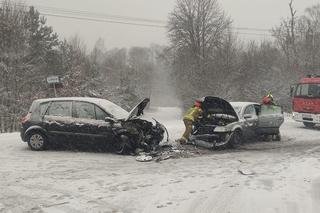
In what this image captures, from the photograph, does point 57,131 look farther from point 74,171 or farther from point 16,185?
point 16,185

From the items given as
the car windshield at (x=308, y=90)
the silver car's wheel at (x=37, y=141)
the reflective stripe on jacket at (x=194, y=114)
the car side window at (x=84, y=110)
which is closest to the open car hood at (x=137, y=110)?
the car side window at (x=84, y=110)

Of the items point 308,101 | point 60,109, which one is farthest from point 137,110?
point 308,101

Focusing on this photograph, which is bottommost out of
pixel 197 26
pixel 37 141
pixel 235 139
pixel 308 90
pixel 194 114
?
pixel 235 139

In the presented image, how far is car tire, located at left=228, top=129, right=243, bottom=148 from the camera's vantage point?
43.9 feet

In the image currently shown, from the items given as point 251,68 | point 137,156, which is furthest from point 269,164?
point 251,68

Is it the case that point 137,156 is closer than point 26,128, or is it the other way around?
point 137,156

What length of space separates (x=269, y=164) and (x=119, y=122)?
4.26m

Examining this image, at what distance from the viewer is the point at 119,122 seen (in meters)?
12.2

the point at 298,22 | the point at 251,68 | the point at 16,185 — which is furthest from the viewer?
the point at 298,22

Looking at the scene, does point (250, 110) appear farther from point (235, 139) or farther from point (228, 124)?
point (228, 124)

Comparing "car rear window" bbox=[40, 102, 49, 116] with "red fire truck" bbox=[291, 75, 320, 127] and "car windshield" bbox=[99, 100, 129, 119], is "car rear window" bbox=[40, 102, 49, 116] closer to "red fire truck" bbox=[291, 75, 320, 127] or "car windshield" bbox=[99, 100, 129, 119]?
"car windshield" bbox=[99, 100, 129, 119]

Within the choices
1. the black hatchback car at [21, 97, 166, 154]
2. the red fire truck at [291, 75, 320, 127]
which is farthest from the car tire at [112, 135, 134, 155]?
the red fire truck at [291, 75, 320, 127]

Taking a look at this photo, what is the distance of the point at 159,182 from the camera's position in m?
8.54

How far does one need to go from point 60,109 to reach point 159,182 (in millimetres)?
5397
